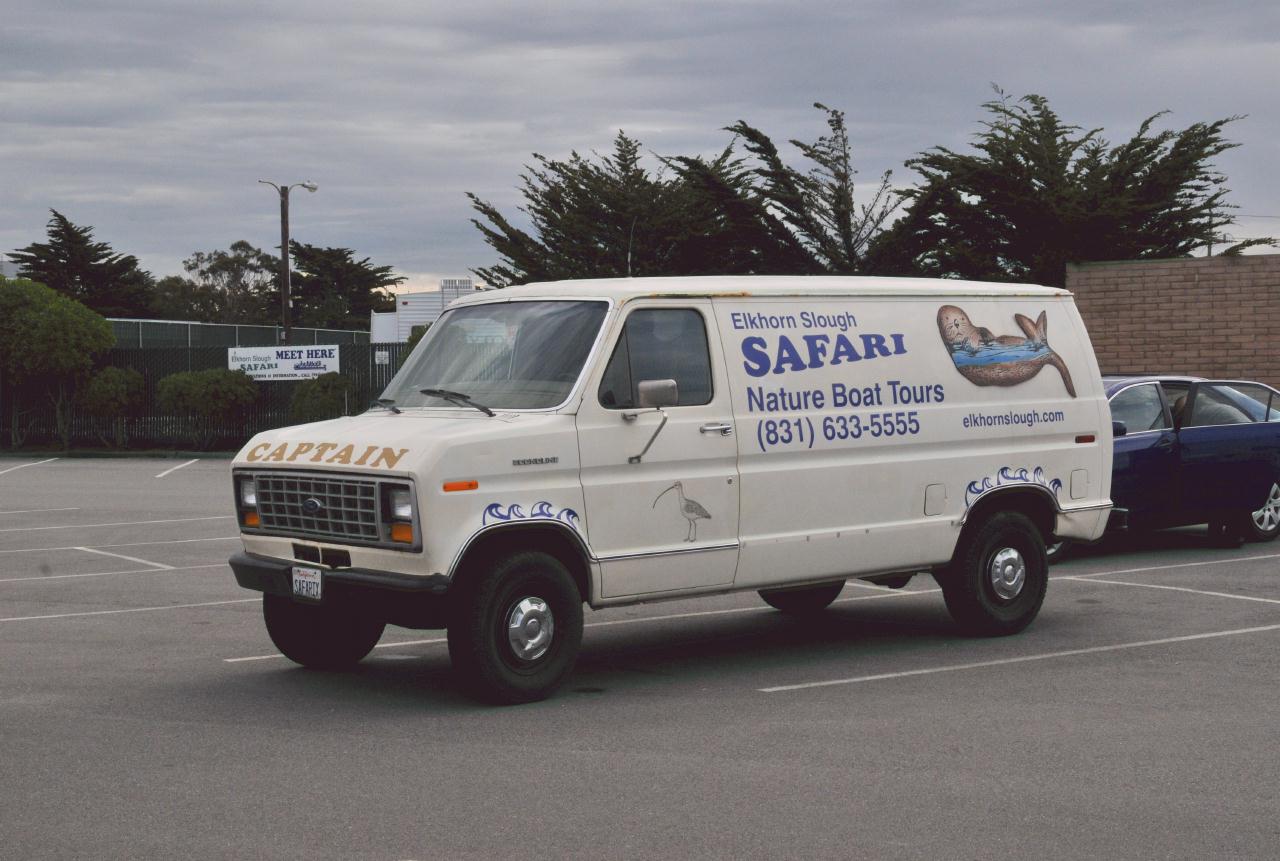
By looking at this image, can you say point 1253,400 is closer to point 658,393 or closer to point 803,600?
point 803,600

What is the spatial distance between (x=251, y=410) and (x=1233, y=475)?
1027 inches

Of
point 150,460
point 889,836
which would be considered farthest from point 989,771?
point 150,460

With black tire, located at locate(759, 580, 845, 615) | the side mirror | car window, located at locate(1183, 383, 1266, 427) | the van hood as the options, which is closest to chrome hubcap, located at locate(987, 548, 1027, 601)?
black tire, located at locate(759, 580, 845, 615)

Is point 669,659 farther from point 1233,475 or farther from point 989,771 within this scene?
point 1233,475

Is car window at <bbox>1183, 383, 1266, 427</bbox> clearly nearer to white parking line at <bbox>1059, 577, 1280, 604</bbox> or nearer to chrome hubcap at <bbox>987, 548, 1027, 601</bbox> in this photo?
white parking line at <bbox>1059, 577, 1280, 604</bbox>

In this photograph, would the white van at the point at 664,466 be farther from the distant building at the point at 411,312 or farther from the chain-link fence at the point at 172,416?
the distant building at the point at 411,312

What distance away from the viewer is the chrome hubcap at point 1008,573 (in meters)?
10.2

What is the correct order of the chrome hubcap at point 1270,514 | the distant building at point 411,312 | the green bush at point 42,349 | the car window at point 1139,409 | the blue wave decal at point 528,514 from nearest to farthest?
the blue wave decal at point 528,514, the car window at point 1139,409, the chrome hubcap at point 1270,514, the green bush at point 42,349, the distant building at point 411,312

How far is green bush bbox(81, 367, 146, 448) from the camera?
119 feet

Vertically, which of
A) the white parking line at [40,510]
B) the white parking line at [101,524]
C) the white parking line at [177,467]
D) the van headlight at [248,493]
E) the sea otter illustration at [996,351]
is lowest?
the white parking line at [101,524]

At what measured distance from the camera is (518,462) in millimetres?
8039

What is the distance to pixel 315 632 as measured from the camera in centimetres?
930

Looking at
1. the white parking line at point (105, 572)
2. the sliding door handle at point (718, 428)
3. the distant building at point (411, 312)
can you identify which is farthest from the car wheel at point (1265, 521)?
the distant building at point (411, 312)

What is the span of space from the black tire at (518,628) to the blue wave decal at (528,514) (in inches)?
8.0
